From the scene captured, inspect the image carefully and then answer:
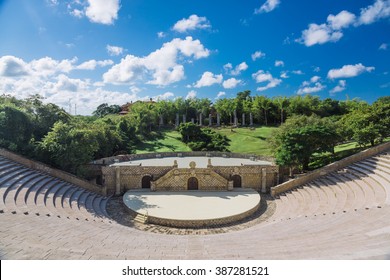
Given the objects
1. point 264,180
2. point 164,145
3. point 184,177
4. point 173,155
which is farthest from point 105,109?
point 264,180

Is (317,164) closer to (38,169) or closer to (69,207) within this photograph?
(69,207)

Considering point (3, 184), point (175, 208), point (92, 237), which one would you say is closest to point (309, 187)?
point (175, 208)

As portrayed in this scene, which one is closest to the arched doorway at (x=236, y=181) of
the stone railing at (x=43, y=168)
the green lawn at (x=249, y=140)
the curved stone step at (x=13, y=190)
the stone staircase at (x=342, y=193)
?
the stone staircase at (x=342, y=193)

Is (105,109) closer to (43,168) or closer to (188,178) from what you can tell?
(43,168)

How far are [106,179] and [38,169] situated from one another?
5.95 m

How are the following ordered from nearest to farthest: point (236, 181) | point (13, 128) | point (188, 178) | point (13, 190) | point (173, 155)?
1. point (13, 190)
2. point (13, 128)
3. point (188, 178)
4. point (236, 181)
5. point (173, 155)

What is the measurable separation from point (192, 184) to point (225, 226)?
755 cm

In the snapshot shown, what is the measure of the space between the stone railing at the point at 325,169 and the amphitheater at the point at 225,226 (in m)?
0.10

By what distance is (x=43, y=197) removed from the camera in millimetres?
16438

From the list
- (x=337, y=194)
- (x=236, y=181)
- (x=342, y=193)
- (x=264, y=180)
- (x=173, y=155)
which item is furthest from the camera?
(x=173, y=155)

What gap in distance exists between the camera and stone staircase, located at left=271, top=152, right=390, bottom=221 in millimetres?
15548

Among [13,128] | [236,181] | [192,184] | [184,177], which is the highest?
[13,128]

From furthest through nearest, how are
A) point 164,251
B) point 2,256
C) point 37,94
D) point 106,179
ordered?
1. point 37,94
2. point 106,179
3. point 164,251
4. point 2,256
